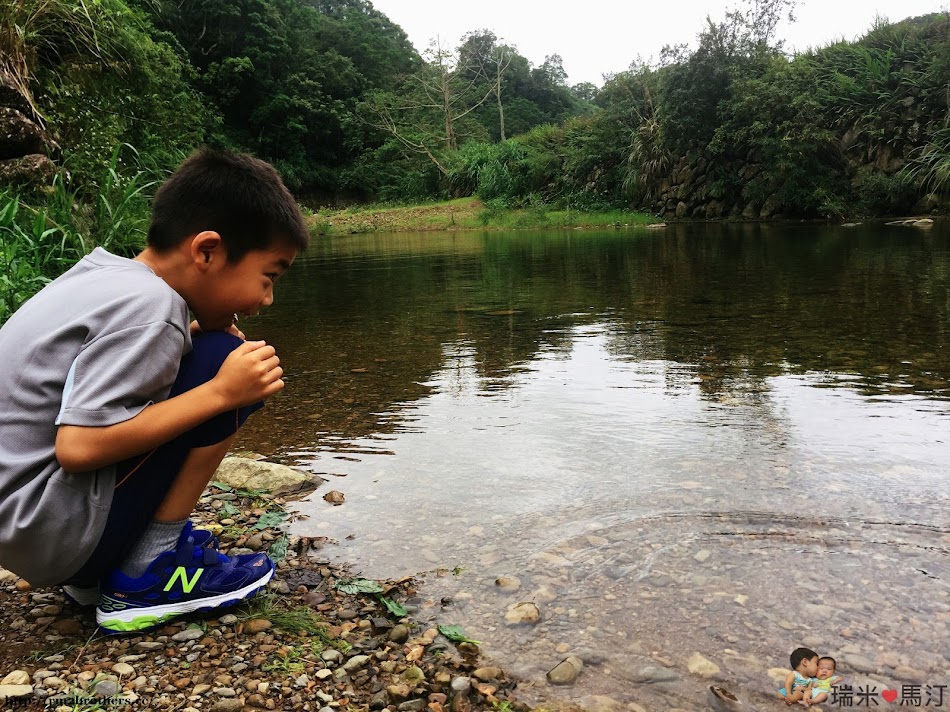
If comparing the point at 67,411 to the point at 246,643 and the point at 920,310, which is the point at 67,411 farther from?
the point at 920,310

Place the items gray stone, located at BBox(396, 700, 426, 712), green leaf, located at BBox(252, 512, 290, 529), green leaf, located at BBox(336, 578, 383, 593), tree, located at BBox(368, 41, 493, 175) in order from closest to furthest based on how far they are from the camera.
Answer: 1. gray stone, located at BBox(396, 700, 426, 712)
2. green leaf, located at BBox(336, 578, 383, 593)
3. green leaf, located at BBox(252, 512, 290, 529)
4. tree, located at BBox(368, 41, 493, 175)

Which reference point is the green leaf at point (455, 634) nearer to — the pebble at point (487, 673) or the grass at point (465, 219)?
the pebble at point (487, 673)

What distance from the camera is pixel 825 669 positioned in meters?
1.43

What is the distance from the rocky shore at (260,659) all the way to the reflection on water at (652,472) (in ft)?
0.45

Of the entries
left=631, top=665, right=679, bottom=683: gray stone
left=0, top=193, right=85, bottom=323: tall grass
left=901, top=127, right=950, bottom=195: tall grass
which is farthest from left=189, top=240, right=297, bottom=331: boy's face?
left=901, top=127, right=950, bottom=195: tall grass

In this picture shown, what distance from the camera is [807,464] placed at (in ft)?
8.32

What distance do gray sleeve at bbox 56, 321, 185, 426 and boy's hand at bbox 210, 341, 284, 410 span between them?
0.14 metres

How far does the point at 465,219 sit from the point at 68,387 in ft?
75.7

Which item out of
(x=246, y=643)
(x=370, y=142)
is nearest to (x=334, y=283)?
(x=246, y=643)

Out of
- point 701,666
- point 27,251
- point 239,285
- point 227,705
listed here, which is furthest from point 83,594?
point 27,251

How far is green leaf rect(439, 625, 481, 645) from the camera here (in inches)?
62.8

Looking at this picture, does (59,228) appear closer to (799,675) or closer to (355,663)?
(355,663)

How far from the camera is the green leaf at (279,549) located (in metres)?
1.99

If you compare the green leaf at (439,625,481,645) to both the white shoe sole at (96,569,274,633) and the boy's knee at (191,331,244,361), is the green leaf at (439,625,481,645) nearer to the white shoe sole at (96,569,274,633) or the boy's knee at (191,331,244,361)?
the white shoe sole at (96,569,274,633)
